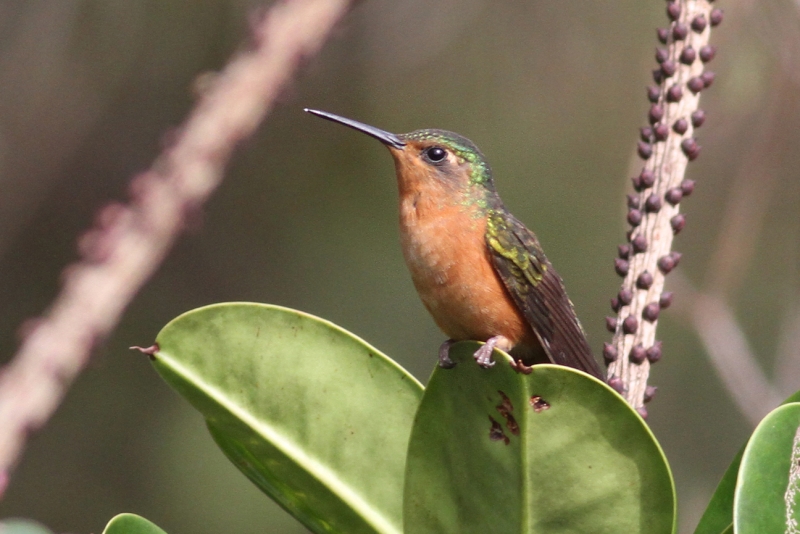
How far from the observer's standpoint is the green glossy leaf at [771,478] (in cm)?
144

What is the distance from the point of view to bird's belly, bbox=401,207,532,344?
246 centimetres

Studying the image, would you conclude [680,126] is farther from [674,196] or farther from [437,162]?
[437,162]

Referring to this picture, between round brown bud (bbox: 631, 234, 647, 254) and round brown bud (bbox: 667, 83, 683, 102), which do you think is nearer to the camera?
round brown bud (bbox: 631, 234, 647, 254)

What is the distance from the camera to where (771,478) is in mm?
1478

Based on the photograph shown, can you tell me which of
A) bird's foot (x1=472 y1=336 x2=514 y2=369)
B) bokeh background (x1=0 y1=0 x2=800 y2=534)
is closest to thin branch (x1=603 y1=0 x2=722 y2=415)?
bird's foot (x1=472 y1=336 x2=514 y2=369)

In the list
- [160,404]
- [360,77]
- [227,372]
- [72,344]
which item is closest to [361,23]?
[360,77]

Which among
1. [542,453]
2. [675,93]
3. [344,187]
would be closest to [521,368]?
[542,453]

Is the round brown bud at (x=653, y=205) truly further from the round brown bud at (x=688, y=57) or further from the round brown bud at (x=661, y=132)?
the round brown bud at (x=688, y=57)

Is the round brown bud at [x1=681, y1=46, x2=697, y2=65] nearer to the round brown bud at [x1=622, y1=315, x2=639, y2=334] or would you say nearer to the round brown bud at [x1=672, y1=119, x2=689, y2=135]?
the round brown bud at [x1=672, y1=119, x2=689, y2=135]

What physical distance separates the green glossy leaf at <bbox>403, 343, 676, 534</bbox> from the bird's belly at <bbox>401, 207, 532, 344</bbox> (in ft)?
2.78

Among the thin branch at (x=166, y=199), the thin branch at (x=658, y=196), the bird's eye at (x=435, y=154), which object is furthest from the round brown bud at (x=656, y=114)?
the thin branch at (x=166, y=199)

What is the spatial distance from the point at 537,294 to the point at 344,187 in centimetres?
474

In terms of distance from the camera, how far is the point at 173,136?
4.14m

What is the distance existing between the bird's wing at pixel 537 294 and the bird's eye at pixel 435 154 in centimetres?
32
